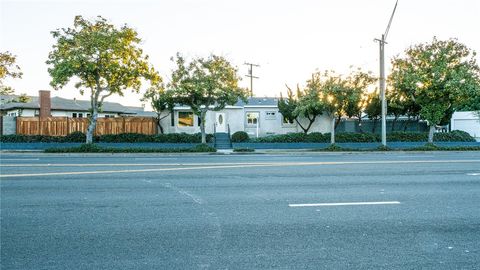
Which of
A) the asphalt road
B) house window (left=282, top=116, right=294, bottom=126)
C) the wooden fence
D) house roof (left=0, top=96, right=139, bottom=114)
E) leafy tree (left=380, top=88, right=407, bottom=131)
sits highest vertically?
house roof (left=0, top=96, right=139, bottom=114)

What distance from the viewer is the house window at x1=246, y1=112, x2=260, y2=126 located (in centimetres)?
3625

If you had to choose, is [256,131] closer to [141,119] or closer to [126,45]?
[141,119]

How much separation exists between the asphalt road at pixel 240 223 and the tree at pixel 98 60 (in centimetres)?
1410

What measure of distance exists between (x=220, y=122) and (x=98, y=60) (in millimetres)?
13236

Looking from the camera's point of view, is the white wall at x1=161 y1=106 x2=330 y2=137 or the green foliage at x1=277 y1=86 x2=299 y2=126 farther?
the white wall at x1=161 y1=106 x2=330 y2=137

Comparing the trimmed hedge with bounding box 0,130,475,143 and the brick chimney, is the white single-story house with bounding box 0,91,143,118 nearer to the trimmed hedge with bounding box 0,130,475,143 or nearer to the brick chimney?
the brick chimney

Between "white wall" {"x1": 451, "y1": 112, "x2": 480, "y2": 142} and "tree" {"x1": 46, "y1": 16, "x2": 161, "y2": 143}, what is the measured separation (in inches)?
1099

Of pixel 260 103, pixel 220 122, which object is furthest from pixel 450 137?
pixel 220 122

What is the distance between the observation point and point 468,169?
1456 centimetres

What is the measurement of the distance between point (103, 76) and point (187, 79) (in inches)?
208

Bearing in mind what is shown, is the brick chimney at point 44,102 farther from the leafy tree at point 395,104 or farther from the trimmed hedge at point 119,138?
the leafy tree at point 395,104

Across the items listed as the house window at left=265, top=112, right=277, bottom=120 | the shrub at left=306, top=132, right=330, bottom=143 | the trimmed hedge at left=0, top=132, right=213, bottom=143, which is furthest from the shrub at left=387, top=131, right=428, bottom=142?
the trimmed hedge at left=0, top=132, right=213, bottom=143

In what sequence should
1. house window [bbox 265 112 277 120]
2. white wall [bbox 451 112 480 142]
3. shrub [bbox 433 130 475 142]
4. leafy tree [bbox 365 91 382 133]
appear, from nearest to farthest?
shrub [bbox 433 130 475 142], leafy tree [bbox 365 91 382 133], house window [bbox 265 112 277 120], white wall [bbox 451 112 480 142]

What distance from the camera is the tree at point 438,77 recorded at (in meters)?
25.6
